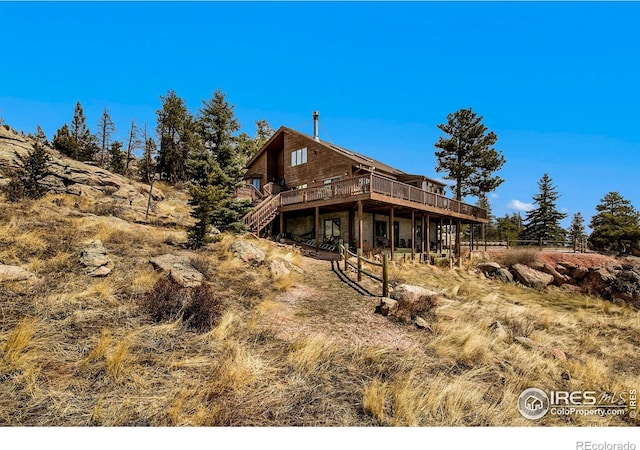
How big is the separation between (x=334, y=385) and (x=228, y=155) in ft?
54.3

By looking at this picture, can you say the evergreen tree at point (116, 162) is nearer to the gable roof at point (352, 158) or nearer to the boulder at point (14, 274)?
the gable roof at point (352, 158)

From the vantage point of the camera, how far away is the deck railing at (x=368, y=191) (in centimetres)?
1661

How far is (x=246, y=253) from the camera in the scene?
1168 cm

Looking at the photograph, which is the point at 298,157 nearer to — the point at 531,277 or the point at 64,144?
the point at 531,277

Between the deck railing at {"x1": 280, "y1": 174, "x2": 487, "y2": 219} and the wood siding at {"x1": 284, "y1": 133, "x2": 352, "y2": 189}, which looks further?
the wood siding at {"x1": 284, "y1": 133, "x2": 352, "y2": 189}

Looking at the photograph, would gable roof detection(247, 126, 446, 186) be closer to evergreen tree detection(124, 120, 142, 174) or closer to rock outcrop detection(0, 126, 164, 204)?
rock outcrop detection(0, 126, 164, 204)

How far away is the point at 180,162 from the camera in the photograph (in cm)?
3709

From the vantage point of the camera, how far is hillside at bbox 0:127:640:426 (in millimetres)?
4070

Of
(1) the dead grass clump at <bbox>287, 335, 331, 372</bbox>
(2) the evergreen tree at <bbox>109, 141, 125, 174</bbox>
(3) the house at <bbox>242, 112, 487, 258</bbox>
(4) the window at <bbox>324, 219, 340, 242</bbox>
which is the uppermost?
(2) the evergreen tree at <bbox>109, 141, 125, 174</bbox>

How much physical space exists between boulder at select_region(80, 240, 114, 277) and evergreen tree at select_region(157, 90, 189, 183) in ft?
98.9

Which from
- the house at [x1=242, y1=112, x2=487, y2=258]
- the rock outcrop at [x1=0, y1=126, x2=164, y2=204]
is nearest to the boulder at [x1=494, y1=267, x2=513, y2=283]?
the house at [x1=242, y1=112, x2=487, y2=258]

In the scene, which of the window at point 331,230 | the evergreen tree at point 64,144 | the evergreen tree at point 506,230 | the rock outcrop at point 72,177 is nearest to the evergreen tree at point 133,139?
the evergreen tree at point 64,144

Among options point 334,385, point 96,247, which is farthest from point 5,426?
point 96,247
